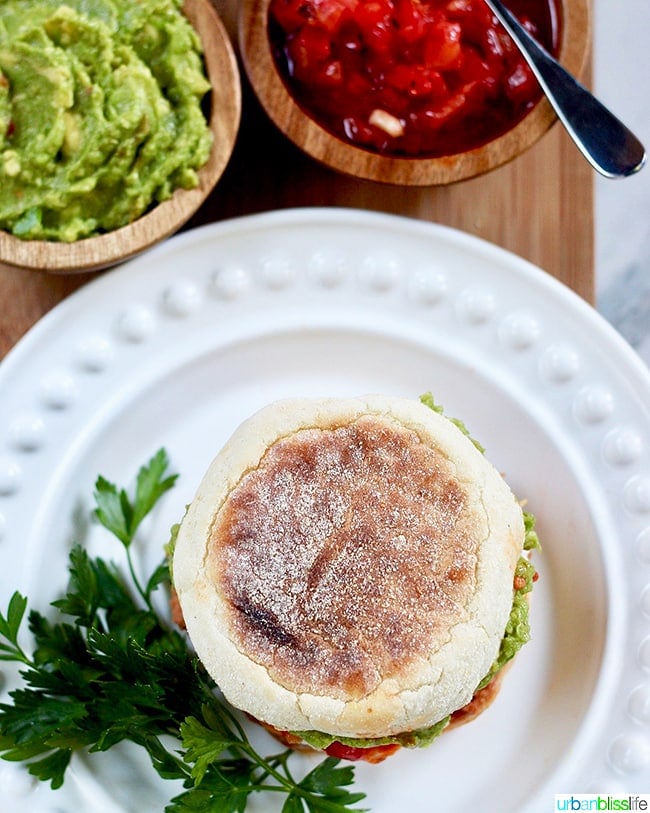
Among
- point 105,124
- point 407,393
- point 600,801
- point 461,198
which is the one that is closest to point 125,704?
point 407,393

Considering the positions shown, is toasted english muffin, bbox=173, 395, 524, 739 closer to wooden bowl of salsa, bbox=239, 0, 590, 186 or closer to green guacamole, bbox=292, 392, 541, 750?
green guacamole, bbox=292, 392, 541, 750

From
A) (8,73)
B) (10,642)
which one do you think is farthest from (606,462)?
(8,73)

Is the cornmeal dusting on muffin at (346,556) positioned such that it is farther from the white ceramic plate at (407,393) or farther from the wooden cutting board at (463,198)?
the wooden cutting board at (463,198)

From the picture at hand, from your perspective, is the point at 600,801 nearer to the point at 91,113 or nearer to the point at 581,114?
the point at 581,114

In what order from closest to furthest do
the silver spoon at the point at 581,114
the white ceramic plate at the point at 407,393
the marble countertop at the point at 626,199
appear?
the silver spoon at the point at 581,114
the white ceramic plate at the point at 407,393
the marble countertop at the point at 626,199

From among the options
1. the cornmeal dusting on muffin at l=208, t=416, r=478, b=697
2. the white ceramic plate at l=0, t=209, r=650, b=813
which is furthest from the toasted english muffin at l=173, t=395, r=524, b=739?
the white ceramic plate at l=0, t=209, r=650, b=813

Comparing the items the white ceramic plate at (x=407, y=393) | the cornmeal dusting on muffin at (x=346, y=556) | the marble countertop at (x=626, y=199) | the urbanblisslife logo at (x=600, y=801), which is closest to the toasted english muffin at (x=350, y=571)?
the cornmeal dusting on muffin at (x=346, y=556)

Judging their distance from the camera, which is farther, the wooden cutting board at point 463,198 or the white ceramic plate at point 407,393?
the wooden cutting board at point 463,198

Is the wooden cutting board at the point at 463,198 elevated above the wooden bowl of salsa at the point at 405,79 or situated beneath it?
situated beneath
